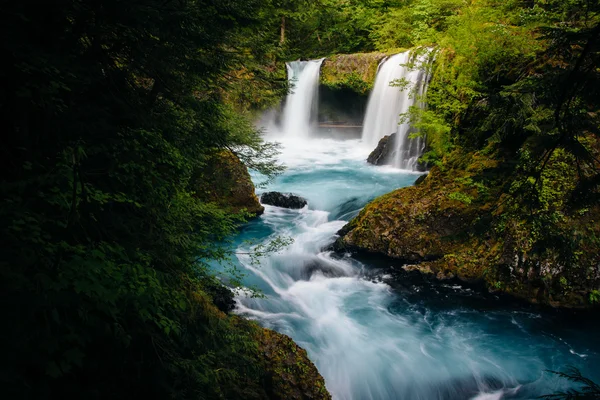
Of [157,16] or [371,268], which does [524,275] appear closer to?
[371,268]

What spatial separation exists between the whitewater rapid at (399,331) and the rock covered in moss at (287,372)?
1360mm

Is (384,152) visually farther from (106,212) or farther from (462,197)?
(106,212)

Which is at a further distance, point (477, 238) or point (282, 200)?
point (282, 200)

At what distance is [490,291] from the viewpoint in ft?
26.6

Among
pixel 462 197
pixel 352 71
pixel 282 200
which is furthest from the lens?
pixel 352 71

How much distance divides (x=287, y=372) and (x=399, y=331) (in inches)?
134

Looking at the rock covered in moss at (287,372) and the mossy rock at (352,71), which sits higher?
the mossy rock at (352,71)

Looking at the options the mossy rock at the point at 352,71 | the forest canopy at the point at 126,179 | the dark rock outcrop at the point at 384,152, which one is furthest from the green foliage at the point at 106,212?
the mossy rock at the point at 352,71

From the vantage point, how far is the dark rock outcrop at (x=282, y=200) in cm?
1370

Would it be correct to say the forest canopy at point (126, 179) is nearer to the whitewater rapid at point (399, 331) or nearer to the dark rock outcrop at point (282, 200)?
the whitewater rapid at point (399, 331)

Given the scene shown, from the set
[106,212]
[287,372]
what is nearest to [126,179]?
[106,212]

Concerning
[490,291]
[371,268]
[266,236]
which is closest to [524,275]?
[490,291]

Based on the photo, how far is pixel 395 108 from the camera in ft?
65.6

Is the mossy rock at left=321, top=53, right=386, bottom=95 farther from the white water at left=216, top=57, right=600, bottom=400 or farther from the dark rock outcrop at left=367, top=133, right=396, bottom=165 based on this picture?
the white water at left=216, top=57, right=600, bottom=400
